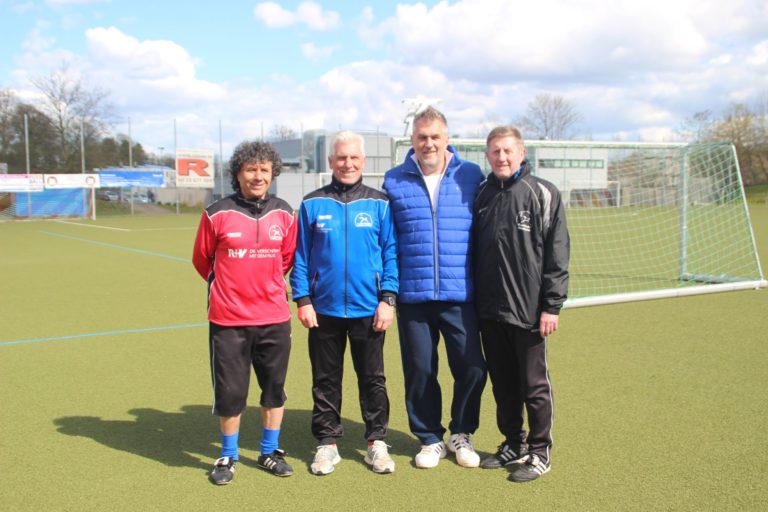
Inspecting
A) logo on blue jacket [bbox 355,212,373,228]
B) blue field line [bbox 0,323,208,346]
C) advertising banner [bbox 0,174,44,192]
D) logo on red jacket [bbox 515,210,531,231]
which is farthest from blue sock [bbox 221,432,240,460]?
advertising banner [bbox 0,174,44,192]

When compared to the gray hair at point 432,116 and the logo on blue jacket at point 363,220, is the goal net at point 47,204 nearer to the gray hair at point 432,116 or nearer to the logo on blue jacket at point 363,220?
the logo on blue jacket at point 363,220

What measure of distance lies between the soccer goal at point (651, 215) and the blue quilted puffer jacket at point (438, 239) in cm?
466

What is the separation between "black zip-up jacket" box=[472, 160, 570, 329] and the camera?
133 inches

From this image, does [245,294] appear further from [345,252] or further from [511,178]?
[511,178]

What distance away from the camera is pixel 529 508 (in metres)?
3.04

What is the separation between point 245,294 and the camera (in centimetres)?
345

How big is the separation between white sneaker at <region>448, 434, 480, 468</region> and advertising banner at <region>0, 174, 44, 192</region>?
33.3 meters

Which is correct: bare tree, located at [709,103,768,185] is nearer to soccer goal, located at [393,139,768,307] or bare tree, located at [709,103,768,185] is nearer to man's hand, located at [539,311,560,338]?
soccer goal, located at [393,139,768,307]

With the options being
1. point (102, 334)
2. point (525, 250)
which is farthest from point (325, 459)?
Result: point (102, 334)

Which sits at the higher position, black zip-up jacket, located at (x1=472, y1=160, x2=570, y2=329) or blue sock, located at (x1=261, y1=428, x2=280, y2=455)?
black zip-up jacket, located at (x1=472, y1=160, x2=570, y2=329)

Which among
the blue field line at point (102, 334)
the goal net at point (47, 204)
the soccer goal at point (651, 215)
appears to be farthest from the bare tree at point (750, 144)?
the blue field line at point (102, 334)

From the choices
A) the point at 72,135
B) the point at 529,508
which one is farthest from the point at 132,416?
the point at 72,135

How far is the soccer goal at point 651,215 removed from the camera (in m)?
9.48

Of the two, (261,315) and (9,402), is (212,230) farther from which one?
(9,402)
